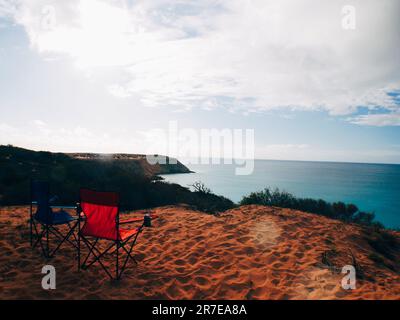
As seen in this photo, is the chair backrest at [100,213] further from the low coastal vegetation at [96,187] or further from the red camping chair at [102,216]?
the low coastal vegetation at [96,187]

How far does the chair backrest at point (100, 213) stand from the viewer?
4.10 meters

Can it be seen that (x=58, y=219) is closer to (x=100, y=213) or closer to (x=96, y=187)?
(x=100, y=213)

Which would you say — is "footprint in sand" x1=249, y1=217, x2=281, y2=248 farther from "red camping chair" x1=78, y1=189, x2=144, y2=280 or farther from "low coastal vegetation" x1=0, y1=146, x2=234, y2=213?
"red camping chair" x1=78, y1=189, x2=144, y2=280

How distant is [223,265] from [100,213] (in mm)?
2493

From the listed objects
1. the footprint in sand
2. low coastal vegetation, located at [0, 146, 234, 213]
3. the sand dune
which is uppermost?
low coastal vegetation, located at [0, 146, 234, 213]

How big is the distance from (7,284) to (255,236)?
497 centimetres

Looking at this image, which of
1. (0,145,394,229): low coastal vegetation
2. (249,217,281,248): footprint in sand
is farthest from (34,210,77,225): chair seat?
(0,145,394,229): low coastal vegetation

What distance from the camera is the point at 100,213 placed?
4.26m

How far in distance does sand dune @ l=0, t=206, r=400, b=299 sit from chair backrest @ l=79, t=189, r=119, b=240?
0.80 metres

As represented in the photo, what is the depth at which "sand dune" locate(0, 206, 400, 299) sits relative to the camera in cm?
401

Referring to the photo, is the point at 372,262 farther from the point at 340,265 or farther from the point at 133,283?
the point at 133,283

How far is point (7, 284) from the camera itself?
4.00 m

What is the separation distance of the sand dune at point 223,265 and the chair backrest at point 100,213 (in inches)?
31.5
